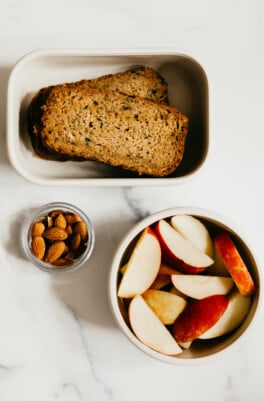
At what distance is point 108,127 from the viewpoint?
1033 mm

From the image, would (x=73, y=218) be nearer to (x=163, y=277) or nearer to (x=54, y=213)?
(x=54, y=213)

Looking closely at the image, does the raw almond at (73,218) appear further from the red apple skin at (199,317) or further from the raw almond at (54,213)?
the red apple skin at (199,317)

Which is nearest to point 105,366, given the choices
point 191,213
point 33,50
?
point 191,213

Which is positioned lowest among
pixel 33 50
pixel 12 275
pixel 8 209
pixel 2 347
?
pixel 2 347

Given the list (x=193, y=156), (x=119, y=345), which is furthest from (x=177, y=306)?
(x=193, y=156)

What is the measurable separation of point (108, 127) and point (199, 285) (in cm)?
31

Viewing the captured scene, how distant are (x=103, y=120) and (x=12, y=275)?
1.05 ft

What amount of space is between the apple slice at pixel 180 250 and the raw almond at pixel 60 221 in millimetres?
157

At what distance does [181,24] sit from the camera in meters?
1.12

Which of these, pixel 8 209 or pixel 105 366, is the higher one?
pixel 8 209

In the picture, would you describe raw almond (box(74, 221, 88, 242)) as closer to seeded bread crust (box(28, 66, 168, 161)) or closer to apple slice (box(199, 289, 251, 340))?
seeded bread crust (box(28, 66, 168, 161))

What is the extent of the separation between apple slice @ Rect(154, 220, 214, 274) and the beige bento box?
8cm

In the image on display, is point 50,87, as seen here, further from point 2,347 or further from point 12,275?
point 2,347

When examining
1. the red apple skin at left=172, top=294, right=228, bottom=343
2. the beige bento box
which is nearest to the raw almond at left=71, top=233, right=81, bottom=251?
the beige bento box
